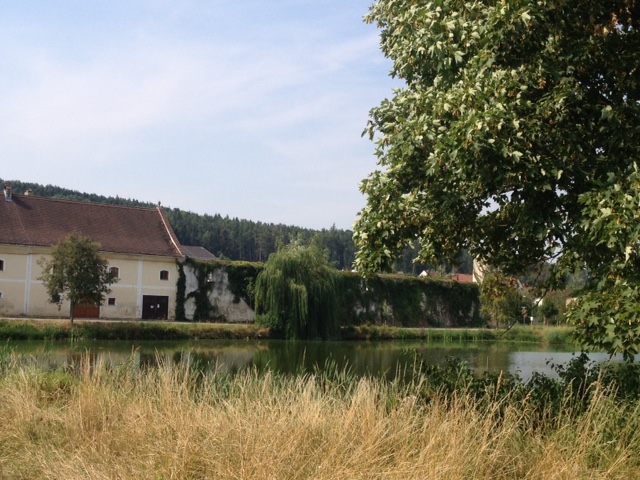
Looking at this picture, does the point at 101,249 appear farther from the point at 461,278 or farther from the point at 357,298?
the point at 461,278

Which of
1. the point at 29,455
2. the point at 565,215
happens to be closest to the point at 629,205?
the point at 565,215

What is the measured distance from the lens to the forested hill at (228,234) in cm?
8925

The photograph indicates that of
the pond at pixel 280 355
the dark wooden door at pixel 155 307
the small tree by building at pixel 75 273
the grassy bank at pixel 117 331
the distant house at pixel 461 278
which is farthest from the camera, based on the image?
the distant house at pixel 461 278

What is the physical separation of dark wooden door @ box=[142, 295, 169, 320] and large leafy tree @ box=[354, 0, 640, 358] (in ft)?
110

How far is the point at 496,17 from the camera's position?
21.2ft

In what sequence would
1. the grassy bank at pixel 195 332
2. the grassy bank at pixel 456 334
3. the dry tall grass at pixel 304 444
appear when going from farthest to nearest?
the grassy bank at pixel 456 334, the grassy bank at pixel 195 332, the dry tall grass at pixel 304 444

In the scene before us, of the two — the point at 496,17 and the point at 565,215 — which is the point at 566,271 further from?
the point at 496,17

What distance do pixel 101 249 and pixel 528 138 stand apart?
34762 mm

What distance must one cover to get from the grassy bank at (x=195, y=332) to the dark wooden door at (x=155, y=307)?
6.12 metres

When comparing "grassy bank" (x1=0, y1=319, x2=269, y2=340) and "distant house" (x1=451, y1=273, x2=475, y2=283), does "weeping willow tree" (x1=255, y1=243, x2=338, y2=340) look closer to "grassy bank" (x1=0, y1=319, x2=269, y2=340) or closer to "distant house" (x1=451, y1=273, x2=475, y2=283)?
"grassy bank" (x1=0, y1=319, x2=269, y2=340)

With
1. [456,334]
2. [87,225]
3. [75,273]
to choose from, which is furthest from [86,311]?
[456,334]

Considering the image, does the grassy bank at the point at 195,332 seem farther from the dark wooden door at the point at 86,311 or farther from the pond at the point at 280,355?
the dark wooden door at the point at 86,311

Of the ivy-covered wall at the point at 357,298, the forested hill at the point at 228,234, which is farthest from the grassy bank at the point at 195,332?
the forested hill at the point at 228,234

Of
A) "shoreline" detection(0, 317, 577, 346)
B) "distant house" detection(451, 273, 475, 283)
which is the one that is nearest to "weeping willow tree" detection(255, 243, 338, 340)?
"shoreline" detection(0, 317, 577, 346)
